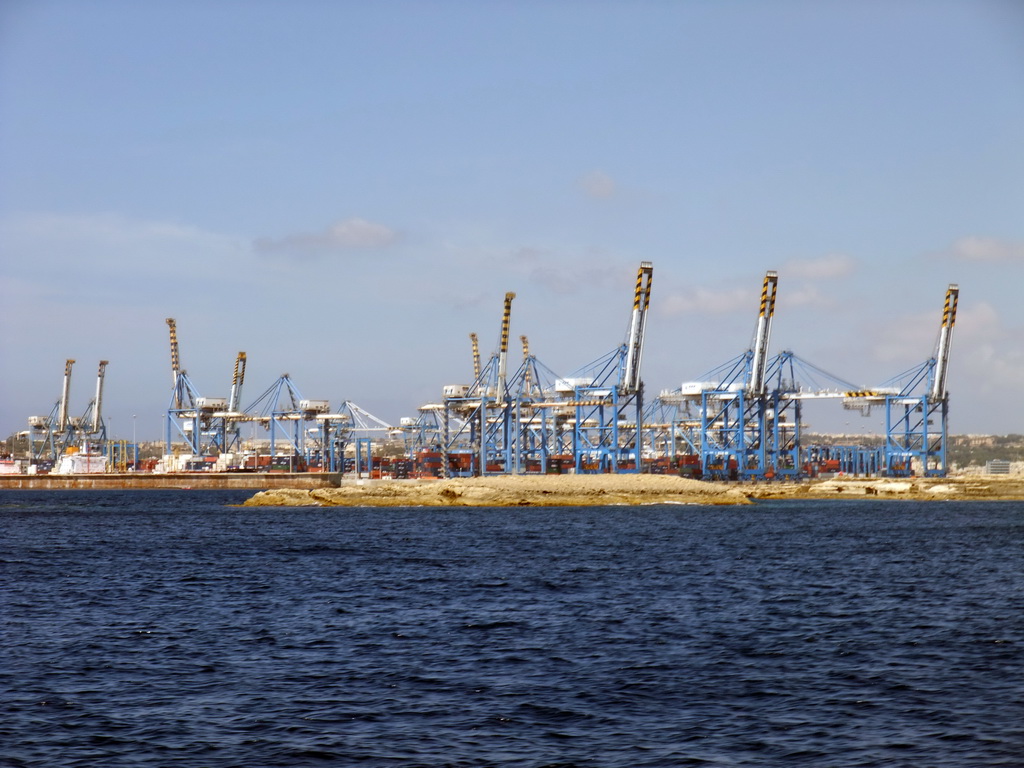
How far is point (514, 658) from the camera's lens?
934 inches

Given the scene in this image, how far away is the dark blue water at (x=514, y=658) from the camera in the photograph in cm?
1695

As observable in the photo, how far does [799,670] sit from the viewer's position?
2230 cm

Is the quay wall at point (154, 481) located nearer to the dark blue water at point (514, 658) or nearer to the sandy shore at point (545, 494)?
the sandy shore at point (545, 494)

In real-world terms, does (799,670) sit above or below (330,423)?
below

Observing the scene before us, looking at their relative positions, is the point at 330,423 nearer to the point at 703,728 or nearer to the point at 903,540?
the point at 903,540

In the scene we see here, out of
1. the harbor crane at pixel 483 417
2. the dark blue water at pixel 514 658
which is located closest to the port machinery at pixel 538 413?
the harbor crane at pixel 483 417

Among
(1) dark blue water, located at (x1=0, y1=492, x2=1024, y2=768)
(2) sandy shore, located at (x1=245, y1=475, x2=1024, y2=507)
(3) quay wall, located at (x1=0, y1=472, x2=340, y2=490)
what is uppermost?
(3) quay wall, located at (x1=0, y1=472, x2=340, y2=490)

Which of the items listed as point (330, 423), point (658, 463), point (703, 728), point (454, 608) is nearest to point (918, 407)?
point (658, 463)

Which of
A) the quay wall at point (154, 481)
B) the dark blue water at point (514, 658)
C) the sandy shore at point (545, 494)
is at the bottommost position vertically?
the dark blue water at point (514, 658)

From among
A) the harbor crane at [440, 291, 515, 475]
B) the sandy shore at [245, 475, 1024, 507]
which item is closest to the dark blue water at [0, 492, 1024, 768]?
the sandy shore at [245, 475, 1024, 507]

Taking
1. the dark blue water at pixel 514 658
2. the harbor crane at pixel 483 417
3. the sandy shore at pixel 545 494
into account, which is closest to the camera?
the dark blue water at pixel 514 658

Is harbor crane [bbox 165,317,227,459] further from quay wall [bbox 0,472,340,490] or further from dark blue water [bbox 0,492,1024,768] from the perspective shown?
dark blue water [bbox 0,492,1024,768]

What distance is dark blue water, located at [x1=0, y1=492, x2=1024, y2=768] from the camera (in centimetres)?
1695

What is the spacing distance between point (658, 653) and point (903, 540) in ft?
126
